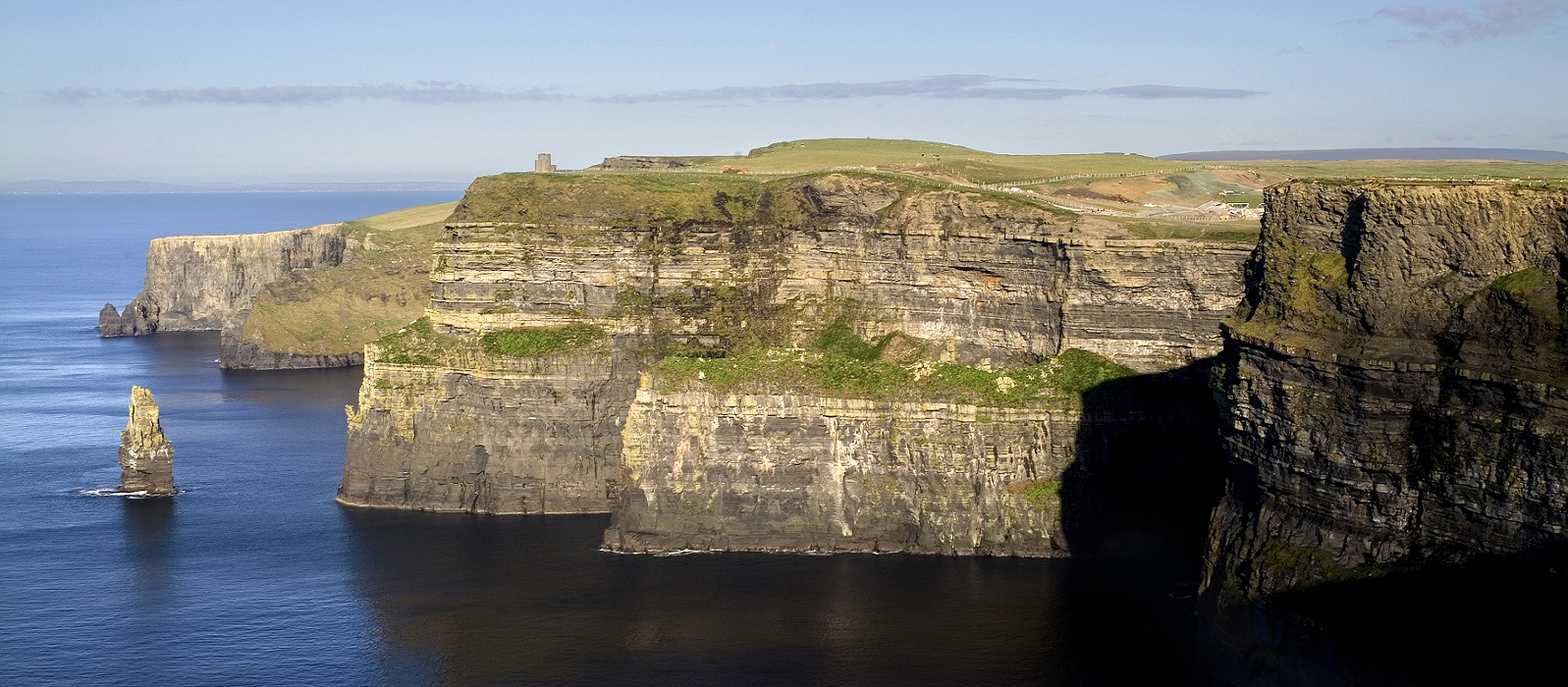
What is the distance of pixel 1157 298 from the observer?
73562 millimetres

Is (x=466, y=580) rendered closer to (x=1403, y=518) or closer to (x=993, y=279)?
(x=993, y=279)

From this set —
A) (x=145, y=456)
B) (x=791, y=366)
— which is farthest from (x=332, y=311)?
(x=791, y=366)

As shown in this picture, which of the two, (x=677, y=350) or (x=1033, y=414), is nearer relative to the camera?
(x=1033, y=414)

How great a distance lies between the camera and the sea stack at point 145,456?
8544 centimetres

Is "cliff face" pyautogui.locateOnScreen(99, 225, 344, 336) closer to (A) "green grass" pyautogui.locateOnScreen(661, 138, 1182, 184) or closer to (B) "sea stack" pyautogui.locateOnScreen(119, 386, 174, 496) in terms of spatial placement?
(A) "green grass" pyautogui.locateOnScreen(661, 138, 1182, 184)

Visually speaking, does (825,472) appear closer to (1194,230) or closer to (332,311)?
(1194,230)

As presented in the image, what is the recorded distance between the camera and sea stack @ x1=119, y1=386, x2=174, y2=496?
85.4 m

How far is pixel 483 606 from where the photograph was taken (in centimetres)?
6500

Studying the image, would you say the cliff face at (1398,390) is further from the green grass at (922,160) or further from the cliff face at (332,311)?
the cliff face at (332,311)

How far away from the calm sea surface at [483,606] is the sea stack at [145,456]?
1469 mm

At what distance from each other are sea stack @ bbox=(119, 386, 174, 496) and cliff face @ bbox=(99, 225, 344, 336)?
87.8 meters

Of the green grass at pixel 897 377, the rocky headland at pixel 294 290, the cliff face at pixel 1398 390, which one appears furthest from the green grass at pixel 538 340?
the rocky headland at pixel 294 290

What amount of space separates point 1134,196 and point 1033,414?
2573cm

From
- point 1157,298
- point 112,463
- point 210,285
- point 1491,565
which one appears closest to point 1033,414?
point 1157,298
